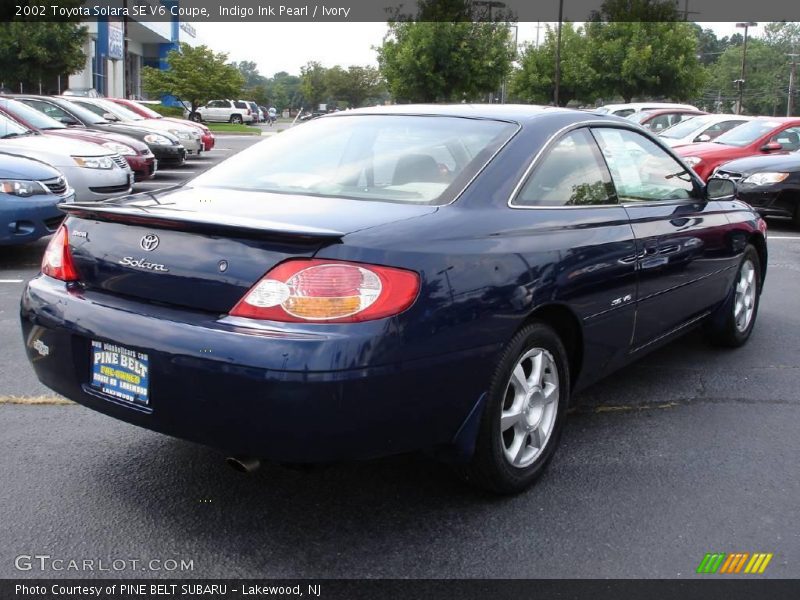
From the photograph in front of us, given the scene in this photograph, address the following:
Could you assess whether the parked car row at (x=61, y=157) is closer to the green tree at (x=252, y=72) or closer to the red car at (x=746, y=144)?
the red car at (x=746, y=144)

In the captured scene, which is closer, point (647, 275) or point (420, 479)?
point (420, 479)

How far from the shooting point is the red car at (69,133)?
454 inches

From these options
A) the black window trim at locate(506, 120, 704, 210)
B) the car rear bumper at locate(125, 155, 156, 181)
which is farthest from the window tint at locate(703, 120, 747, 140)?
the black window trim at locate(506, 120, 704, 210)

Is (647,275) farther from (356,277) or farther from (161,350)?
(161,350)

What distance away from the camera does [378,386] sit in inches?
106

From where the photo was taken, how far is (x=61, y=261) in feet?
11.0

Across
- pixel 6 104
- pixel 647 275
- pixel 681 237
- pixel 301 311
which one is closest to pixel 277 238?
pixel 301 311

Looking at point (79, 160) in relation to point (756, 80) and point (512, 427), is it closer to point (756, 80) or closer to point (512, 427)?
point (512, 427)

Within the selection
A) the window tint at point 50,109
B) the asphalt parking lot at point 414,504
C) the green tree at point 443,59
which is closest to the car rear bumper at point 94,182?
the window tint at point 50,109

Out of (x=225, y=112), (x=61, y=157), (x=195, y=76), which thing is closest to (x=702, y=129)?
(x=61, y=157)

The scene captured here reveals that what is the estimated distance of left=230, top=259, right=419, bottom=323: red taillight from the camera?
2.72m

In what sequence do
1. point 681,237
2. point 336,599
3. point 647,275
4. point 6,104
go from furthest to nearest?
1. point 6,104
2. point 681,237
3. point 647,275
4. point 336,599

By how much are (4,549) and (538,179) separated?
7.91 feet

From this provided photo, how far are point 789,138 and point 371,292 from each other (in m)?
12.9
